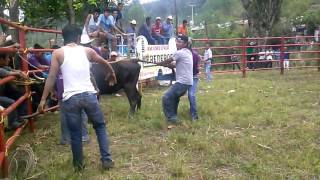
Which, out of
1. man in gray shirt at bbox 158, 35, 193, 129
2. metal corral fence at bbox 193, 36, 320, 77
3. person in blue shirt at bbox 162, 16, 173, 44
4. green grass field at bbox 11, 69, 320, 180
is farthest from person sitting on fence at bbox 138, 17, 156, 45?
man in gray shirt at bbox 158, 35, 193, 129

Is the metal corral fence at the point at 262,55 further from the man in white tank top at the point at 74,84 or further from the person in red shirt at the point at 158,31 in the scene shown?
the man in white tank top at the point at 74,84

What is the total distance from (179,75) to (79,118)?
A: 285cm

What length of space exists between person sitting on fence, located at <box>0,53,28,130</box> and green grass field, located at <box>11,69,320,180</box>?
1.39 ft

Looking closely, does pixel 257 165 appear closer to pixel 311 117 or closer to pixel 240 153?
pixel 240 153

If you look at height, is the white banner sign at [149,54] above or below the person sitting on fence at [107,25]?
below

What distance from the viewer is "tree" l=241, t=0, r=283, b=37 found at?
24547mm

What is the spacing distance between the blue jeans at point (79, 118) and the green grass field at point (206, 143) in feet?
0.71

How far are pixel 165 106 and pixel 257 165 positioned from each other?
2699 mm

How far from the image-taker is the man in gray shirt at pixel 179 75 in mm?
7383

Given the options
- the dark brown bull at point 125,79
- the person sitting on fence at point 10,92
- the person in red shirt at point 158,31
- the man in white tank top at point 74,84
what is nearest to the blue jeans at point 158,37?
Result: the person in red shirt at point 158,31

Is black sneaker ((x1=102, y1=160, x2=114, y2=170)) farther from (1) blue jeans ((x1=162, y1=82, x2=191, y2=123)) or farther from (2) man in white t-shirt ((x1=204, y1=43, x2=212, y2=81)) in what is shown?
(2) man in white t-shirt ((x1=204, y1=43, x2=212, y2=81))

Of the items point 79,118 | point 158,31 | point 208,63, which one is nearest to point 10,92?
point 79,118

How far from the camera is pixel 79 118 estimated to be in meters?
4.93

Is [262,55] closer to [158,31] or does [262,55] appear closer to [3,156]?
[158,31]
